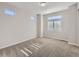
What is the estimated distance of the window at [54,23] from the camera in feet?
19.9

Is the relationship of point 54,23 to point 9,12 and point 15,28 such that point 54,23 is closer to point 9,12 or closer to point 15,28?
point 15,28

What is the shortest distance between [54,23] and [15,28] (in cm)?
344

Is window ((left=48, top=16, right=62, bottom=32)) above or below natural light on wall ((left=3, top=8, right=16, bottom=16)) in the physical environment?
below

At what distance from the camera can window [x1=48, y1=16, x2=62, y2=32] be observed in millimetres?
6070

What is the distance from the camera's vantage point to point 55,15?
20.5 feet

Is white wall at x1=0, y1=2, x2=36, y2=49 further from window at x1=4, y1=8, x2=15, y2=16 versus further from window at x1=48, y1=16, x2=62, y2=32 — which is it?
window at x1=48, y1=16, x2=62, y2=32

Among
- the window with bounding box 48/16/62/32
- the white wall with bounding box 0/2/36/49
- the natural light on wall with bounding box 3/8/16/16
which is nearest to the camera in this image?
the white wall with bounding box 0/2/36/49

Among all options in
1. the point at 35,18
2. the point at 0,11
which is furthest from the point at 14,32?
the point at 35,18

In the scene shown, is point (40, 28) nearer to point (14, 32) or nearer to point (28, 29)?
point (28, 29)

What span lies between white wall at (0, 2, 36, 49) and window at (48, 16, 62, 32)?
2035 millimetres

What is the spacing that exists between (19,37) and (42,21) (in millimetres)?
3346

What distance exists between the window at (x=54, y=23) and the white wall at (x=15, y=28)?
2.04 metres

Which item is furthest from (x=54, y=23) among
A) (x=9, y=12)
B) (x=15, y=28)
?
(x=9, y=12)

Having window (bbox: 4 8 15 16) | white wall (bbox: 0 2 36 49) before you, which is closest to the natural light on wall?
window (bbox: 4 8 15 16)
